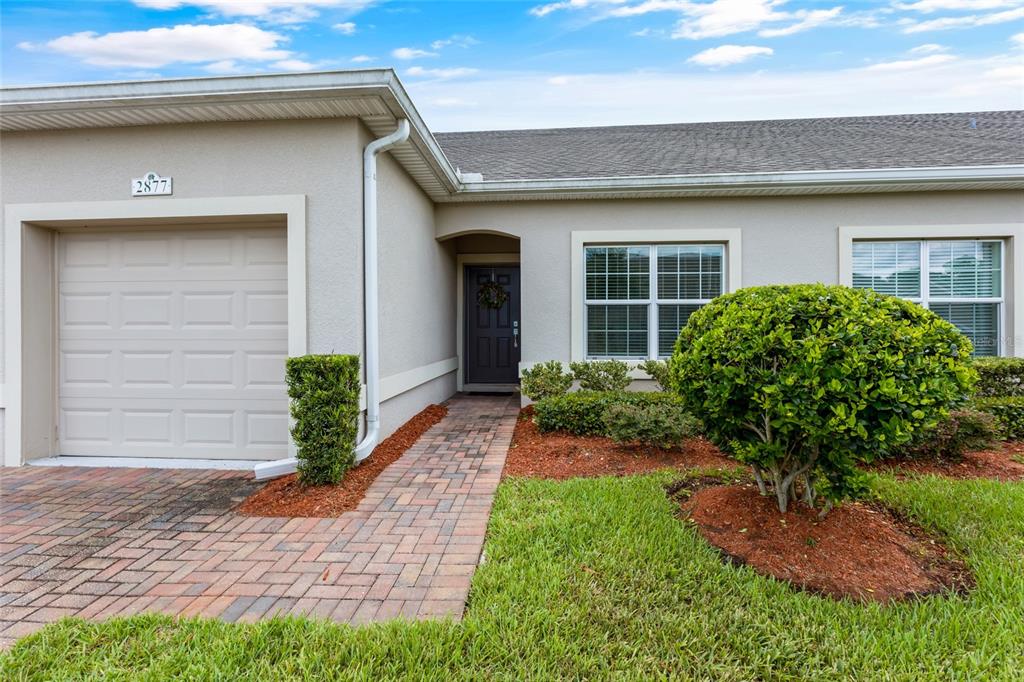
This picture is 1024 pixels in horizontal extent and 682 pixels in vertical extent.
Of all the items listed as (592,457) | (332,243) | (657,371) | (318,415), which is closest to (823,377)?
(592,457)

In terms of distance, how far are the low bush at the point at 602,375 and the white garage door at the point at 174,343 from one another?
365cm

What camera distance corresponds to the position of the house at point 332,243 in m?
4.37

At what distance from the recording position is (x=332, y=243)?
4367 millimetres

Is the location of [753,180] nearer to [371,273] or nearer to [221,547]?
[371,273]

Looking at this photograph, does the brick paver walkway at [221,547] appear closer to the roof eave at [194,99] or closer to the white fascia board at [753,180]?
the roof eave at [194,99]

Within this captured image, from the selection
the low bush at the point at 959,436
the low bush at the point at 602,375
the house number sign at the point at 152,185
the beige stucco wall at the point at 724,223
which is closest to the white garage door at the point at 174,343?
the house number sign at the point at 152,185

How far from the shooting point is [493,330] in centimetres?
901

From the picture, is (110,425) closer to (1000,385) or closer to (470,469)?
(470,469)

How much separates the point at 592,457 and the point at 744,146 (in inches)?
249

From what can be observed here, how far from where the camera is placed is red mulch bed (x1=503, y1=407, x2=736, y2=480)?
4.38 m

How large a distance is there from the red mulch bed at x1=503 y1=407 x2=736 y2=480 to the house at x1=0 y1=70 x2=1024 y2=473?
1564 millimetres

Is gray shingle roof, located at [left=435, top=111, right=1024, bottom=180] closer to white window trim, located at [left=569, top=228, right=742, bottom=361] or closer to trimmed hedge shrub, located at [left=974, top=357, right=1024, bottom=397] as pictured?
white window trim, located at [left=569, top=228, right=742, bottom=361]

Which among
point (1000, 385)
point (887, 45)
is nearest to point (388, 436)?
point (1000, 385)

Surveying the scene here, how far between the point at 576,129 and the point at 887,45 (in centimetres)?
525
